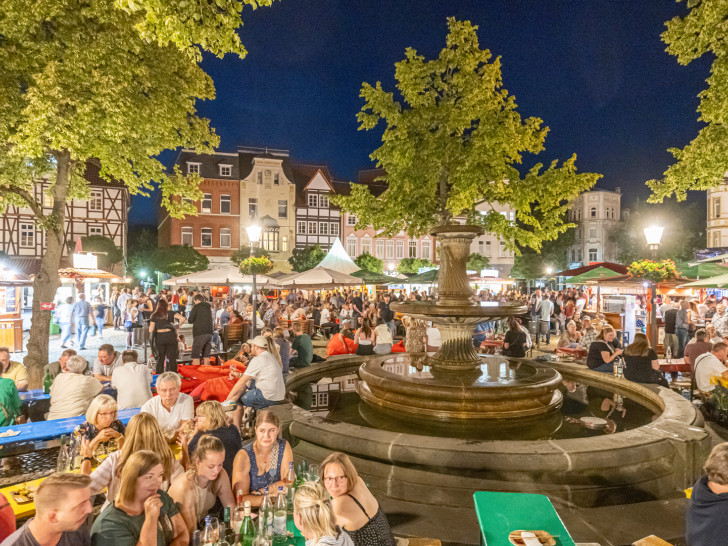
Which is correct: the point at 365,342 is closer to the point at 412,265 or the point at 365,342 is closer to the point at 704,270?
the point at 704,270

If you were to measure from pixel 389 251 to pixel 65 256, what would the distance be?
2944 cm

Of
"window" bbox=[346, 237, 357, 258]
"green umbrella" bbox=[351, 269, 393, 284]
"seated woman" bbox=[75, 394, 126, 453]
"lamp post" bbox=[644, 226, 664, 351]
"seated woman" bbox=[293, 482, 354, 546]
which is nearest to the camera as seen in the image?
"seated woman" bbox=[293, 482, 354, 546]

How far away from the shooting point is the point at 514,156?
16.6m

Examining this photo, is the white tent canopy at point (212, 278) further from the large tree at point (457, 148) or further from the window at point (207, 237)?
the window at point (207, 237)

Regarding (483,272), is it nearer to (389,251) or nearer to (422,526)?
(389,251)

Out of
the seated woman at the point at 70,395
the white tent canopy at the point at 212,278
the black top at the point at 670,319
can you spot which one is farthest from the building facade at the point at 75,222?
the black top at the point at 670,319

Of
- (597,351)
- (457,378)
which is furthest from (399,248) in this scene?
(457,378)

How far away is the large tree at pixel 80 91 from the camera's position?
7.29 m

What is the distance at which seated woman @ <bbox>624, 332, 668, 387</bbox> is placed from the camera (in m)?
7.58

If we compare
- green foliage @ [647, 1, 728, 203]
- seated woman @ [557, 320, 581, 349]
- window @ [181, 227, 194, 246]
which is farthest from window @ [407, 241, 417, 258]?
green foliage @ [647, 1, 728, 203]

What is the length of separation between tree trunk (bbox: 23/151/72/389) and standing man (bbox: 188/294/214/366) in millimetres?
2904

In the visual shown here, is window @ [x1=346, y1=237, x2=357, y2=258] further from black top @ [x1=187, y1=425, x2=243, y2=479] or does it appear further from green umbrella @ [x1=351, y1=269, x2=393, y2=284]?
black top @ [x1=187, y1=425, x2=243, y2=479]

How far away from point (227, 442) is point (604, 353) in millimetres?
7420

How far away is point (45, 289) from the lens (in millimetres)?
9250
